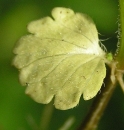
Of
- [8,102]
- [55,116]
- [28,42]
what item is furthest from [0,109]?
[28,42]

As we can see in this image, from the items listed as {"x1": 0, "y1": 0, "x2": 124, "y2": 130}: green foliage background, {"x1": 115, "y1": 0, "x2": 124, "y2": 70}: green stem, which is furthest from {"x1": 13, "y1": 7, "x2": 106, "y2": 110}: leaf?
{"x1": 0, "y1": 0, "x2": 124, "y2": 130}: green foliage background

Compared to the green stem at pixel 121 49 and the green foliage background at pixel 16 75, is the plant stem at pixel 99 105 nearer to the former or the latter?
the green stem at pixel 121 49

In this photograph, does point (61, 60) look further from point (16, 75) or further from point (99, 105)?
point (16, 75)

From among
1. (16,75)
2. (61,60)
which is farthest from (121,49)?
(16,75)

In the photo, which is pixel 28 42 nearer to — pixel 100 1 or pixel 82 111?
pixel 82 111

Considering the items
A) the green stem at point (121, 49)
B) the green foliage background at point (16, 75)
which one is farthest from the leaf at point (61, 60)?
the green foliage background at point (16, 75)
